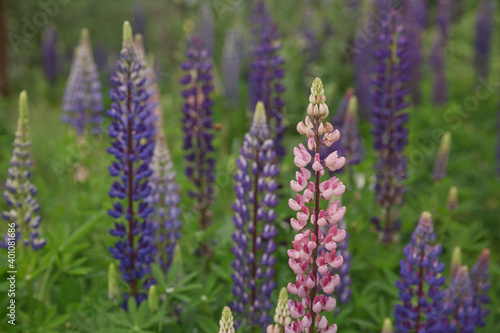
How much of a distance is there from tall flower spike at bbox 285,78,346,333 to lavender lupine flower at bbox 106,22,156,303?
108cm

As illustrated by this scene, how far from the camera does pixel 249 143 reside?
106 inches

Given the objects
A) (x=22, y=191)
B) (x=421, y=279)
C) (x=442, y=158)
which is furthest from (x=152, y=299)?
(x=442, y=158)

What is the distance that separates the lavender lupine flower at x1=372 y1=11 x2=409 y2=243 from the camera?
369 centimetres

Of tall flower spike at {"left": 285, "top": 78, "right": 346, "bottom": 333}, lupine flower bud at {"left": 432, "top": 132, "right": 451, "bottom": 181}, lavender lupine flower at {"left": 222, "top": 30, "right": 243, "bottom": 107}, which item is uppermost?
lavender lupine flower at {"left": 222, "top": 30, "right": 243, "bottom": 107}

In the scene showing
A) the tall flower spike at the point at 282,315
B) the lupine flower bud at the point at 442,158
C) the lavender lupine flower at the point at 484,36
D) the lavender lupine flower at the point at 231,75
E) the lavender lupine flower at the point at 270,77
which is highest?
the lavender lupine flower at the point at 484,36

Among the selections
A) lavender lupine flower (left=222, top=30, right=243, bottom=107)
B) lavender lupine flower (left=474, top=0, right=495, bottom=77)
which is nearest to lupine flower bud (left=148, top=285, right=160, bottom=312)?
lavender lupine flower (left=222, top=30, right=243, bottom=107)

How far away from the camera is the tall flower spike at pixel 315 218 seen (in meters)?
1.68

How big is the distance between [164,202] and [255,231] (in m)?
0.69

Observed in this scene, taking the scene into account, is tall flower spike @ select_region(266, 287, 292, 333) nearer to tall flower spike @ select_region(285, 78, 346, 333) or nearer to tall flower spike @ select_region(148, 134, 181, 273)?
tall flower spike @ select_region(285, 78, 346, 333)

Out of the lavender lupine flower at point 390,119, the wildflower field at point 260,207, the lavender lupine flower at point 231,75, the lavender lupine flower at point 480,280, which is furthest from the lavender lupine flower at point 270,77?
the lavender lupine flower at point 231,75

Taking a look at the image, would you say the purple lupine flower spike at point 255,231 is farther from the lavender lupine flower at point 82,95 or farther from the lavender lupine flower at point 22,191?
the lavender lupine flower at point 82,95

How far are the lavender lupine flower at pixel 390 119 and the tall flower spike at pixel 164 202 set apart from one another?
1472 millimetres

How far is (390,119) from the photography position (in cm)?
373

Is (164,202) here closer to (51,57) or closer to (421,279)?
(421,279)
